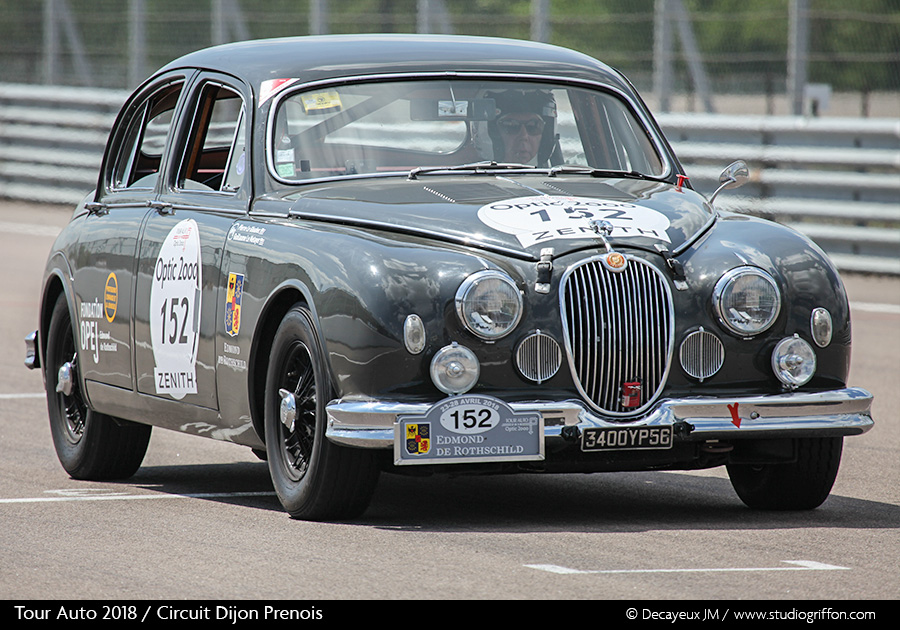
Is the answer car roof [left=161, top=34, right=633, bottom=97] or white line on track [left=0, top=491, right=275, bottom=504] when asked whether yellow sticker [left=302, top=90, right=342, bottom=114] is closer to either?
car roof [left=161, top=34, right=633, bottom=97]

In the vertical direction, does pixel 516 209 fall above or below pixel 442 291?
above

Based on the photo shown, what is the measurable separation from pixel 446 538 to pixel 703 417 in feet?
3.21

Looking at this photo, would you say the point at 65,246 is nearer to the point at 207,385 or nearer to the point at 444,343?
the point at 207,385

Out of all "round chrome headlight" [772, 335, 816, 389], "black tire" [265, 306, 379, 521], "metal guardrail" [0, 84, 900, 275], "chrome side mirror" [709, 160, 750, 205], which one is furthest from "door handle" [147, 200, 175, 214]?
"metal guardrail" [0, 84, 900, 275]

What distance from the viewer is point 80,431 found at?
8.28 m

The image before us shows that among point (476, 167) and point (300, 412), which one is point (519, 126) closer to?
point (476, 167)

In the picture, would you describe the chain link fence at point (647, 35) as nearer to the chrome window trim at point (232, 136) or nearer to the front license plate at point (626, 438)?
the chrome window trim at point (232, 136)

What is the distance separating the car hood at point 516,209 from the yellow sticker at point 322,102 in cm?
38

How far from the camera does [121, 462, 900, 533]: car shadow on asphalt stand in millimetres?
6445

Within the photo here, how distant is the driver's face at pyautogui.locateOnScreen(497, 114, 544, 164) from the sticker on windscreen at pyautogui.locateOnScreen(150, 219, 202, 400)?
1284mm

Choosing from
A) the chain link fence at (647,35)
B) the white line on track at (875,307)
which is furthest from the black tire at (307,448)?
the chain link fence at (647,35)

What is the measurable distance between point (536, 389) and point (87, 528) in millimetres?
1698

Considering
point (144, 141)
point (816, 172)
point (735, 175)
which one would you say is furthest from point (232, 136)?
point (816, 172)
